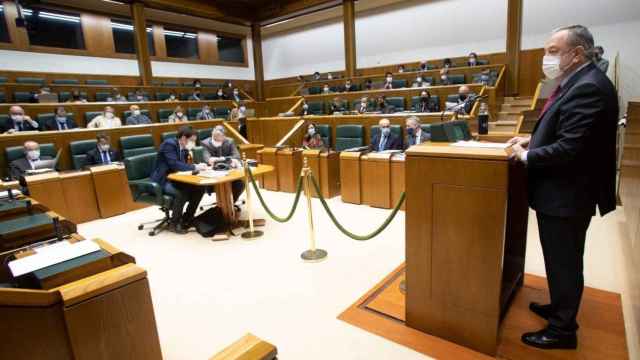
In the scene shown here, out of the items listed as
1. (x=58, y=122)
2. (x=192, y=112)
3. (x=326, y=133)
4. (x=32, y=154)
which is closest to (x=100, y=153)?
A: (x=32, y=154)

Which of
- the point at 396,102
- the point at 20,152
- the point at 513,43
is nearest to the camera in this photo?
the point at 20,152

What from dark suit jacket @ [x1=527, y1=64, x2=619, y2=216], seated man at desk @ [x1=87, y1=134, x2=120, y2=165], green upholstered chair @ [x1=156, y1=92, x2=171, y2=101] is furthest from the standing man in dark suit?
green upholstered chair @ [x1=156, y1=92, x2=171, y2=101]

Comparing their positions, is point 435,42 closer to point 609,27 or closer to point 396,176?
point 609,27

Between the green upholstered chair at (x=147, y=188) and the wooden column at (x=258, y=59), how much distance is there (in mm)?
9637

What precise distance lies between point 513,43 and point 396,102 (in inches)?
163

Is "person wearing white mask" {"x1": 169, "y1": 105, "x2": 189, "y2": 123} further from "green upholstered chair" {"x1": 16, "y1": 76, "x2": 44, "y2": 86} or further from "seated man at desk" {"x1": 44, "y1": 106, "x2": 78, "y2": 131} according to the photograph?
"green upholstered chair" {"x1": 16, "y1": 76, "x2": 44, "y2": 86}

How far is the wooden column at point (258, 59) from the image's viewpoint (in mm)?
12758

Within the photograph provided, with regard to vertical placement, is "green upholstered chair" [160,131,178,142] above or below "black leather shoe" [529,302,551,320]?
above

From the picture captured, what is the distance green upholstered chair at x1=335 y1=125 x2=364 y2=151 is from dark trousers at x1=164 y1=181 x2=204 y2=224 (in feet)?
7.69

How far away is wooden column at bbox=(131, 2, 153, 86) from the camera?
31.2ft

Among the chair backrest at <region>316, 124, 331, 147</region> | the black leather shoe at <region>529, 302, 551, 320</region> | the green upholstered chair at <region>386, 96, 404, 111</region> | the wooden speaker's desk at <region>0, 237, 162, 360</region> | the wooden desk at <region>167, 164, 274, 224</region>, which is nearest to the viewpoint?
the wooden speaker's desk at <region>0, 237, 162, 360</region>

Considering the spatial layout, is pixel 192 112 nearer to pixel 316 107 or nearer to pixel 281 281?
pixel 316 107

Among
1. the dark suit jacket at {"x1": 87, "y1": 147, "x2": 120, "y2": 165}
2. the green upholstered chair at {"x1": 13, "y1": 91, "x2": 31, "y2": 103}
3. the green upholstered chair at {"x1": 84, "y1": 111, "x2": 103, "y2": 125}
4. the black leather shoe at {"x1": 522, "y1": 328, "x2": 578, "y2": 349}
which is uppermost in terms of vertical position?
the green upholstered chair at {"x1": 13, "y1": 91, "x2": 31, "y2": 103}

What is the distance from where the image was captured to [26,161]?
438 centimetres
